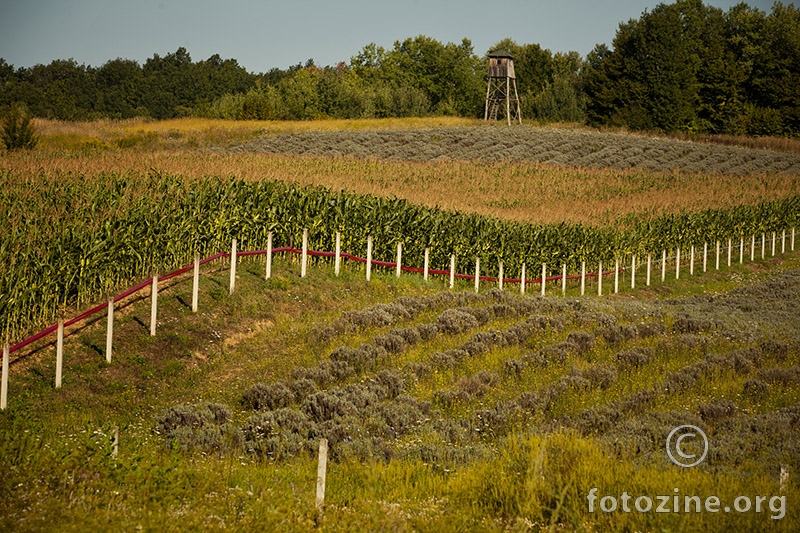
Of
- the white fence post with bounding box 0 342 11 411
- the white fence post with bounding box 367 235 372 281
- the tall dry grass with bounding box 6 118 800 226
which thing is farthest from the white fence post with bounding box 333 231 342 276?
the white fence post with bounding box 0 342 11 411

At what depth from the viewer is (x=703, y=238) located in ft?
153

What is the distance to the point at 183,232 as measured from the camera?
23797mm

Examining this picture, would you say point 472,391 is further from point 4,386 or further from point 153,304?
point 4,386

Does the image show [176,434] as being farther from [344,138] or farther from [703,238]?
[344,138]

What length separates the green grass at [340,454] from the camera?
1028 centimetres

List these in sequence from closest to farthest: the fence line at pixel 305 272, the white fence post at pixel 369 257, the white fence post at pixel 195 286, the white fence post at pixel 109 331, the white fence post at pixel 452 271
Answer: the fence line at pixel 305 272 → the white fence post at pixel 109 331 → the white fence post at pixel 195 286 → the white fence post at pixel 369 257 → the white fence post at pixel 452 271

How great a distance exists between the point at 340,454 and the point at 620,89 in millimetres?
93088

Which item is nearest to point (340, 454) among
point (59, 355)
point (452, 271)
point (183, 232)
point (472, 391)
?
point (472, 391)

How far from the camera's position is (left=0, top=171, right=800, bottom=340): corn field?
19.0m

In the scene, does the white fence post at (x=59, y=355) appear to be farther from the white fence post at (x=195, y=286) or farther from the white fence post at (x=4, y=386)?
the white fence post at (x=195, y=286)

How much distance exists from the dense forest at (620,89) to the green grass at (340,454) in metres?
67.5

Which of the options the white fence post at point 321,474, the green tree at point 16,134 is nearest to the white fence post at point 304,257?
the white fence post at point 321,474

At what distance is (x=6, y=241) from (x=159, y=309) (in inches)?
154

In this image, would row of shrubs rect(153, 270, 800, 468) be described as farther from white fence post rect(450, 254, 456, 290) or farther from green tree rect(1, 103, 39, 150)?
green tree rect(1, 103, 39, 150)
